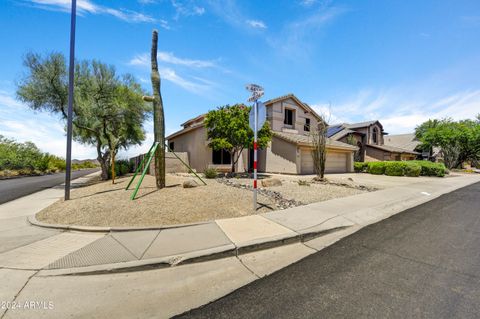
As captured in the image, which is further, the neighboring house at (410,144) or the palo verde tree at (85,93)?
the neighboring house at (410,144)

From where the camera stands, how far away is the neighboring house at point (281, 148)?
1575cm

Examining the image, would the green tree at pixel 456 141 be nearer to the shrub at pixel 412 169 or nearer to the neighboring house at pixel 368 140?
the neighboring house at pixel 368 140

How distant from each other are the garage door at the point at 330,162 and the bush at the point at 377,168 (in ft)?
7.88

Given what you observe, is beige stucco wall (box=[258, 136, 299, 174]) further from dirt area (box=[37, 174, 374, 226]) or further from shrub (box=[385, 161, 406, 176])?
shrub (box=[385, 161, 406, 176])

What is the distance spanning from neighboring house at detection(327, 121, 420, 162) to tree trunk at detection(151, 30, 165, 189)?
2460 centimetres

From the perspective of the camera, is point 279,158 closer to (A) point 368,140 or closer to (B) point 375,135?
(A) point 368,140

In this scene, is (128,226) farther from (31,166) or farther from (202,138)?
(31,166)

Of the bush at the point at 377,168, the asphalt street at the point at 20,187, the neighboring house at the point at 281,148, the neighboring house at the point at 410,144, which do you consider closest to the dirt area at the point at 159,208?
the asphalt street at the point at 20,187

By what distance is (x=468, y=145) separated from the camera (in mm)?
28812

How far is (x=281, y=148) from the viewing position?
16.6m

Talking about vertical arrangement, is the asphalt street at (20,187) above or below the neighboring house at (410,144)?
below

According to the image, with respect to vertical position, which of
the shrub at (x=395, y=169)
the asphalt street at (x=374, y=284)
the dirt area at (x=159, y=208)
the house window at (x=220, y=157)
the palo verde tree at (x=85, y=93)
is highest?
the palo verde tree at (x=85, y=93)

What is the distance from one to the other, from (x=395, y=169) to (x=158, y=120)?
19704mm

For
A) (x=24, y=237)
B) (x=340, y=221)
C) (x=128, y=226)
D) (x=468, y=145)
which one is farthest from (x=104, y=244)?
(x=468, y=145)
